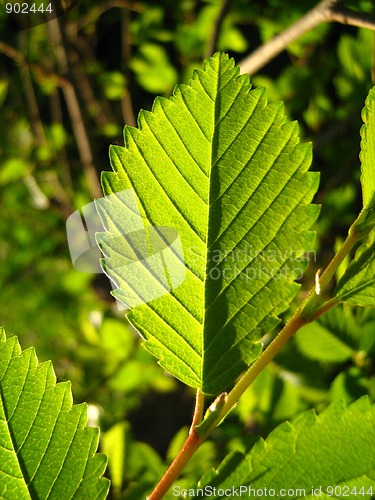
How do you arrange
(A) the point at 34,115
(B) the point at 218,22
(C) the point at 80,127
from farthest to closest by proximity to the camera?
(A) the point at 34,115
(C) the point at 80,127
(B) the point at 218,22

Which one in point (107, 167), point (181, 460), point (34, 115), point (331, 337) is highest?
point (34, 115)

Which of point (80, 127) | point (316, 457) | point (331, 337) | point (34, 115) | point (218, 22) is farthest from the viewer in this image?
point (34, 115)

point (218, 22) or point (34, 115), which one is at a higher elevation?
point (34, 115)

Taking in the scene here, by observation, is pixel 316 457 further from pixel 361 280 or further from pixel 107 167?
pixel 107 167

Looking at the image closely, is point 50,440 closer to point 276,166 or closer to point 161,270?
point 161,270

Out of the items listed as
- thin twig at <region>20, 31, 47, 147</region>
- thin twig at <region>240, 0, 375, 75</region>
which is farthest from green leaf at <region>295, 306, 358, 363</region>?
thin twig at <region>20, 31, 47, 147</region>

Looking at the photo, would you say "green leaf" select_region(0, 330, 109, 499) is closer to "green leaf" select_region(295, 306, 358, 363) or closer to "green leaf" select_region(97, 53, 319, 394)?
"green leaf" select_region(97, 53, 319, 394)

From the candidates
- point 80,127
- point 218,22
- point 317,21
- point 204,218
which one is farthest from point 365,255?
point 80,127
